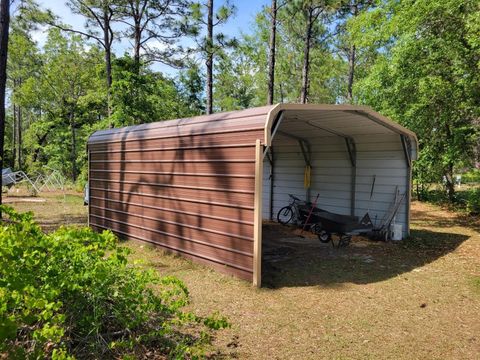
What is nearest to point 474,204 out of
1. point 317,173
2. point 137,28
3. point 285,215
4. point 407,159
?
point 407,159

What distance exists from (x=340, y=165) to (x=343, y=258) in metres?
3.30

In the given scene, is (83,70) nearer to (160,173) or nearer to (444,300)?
(160,173)

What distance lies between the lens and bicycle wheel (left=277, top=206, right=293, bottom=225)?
10203 mm

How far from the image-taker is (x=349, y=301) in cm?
445

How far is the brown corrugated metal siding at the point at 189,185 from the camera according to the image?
4984 mm

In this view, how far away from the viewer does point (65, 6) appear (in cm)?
1479

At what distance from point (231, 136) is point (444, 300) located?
3373mm

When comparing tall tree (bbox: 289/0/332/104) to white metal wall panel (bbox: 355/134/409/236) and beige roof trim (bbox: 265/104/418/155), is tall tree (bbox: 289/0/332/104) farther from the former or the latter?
beige roof trim (bbox: 265/104/418/155)

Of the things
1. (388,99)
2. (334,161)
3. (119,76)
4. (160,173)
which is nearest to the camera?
(160,173)

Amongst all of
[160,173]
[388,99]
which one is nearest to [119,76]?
[160,173]

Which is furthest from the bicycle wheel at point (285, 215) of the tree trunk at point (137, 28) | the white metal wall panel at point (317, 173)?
the tree trunk at point (137, 28)

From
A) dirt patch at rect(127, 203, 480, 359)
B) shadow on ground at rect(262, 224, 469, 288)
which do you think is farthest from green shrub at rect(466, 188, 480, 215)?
dirt patch at rect(127, 203, 480, 359)

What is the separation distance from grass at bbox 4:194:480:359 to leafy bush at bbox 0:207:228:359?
29cm

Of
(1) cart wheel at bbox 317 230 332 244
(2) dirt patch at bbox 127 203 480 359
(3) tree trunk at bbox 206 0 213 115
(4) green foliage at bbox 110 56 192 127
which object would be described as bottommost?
(2) dirt patch at bbox 127 203 480 359
